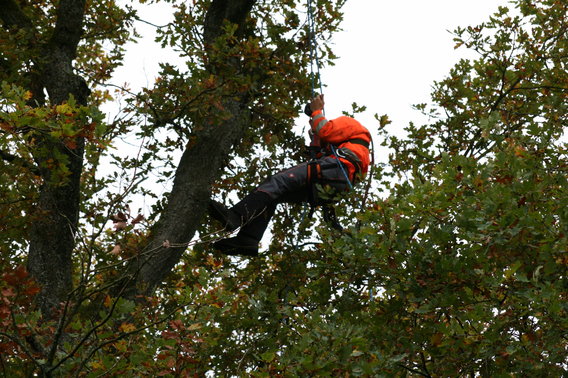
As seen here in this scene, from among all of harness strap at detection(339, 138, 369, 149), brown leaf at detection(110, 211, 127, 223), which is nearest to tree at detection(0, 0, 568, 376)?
brown leaf at detection(110, 211, 127, 223)

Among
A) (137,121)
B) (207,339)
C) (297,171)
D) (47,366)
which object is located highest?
(137,121)

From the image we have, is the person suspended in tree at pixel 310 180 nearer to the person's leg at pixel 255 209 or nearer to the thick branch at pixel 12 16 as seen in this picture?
the person's leg at pixel 255 209

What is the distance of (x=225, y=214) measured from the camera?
616 centimetres

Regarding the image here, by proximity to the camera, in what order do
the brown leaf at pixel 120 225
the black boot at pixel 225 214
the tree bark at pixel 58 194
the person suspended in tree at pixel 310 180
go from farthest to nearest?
the person suspended in tree at pixel 310 180
the black boot at pixel 225 214
the tree bark at pixel 58 194
the brown leaf at pixel 120 225

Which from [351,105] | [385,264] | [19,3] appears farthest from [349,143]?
[19,3]

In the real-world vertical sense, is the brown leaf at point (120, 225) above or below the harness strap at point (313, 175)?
below

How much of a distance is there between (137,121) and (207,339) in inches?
117

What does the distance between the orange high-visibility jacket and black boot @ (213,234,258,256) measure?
4.11ft

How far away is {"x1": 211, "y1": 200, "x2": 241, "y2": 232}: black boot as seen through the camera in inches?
241

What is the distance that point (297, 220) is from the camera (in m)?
7.61

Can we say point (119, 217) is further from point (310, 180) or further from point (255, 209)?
point (310, 180)

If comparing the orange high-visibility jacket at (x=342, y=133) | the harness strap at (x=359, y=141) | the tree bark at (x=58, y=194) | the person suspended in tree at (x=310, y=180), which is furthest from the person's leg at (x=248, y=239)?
the tree bark at (x=58, y=194)

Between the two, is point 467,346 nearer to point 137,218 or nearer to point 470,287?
point 470,287

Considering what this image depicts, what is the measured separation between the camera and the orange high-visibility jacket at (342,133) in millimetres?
6666
